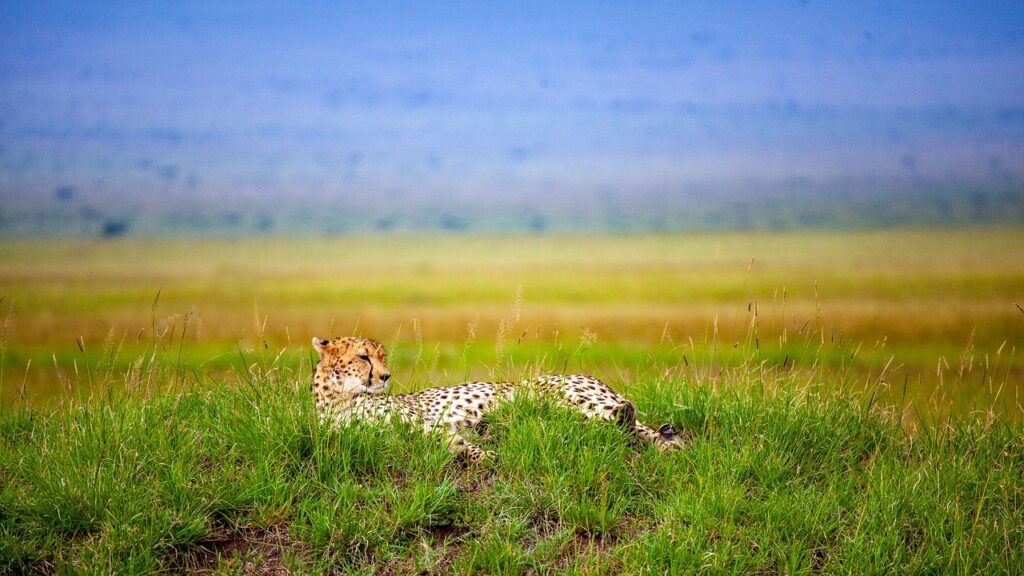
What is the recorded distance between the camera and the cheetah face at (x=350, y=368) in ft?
18.6

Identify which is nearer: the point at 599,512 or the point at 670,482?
the point at 599,512

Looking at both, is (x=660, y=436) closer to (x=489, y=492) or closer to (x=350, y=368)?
(x=489, y=492)

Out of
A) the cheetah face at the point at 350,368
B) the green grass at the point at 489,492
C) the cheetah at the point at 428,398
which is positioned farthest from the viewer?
the cheetah face at the point at 350,368

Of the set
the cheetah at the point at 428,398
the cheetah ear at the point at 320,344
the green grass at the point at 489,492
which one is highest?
the cheetah ear at the point at 320,344

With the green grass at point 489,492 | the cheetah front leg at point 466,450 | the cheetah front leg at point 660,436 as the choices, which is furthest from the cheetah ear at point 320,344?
the cheetah front leg at point 660,436

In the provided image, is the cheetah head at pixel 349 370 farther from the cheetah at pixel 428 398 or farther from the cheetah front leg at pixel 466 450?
the cheetah front leg at pixel 466 450

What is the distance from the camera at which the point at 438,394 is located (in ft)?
19.4

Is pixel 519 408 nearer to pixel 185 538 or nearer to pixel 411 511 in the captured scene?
pixel 411 511

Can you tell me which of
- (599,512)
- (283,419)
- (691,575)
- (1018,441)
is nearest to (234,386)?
(283,419)

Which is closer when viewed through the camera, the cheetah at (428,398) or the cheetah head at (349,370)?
the cheetah at (428,398)

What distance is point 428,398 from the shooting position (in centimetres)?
588

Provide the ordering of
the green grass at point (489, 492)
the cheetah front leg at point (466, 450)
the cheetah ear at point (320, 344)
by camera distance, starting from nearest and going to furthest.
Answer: the green grass at point (489, 492) → the cheetah front leg at point (466, 450) → the cheetah ear at point (320, 344)

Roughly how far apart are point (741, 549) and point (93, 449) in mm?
3807

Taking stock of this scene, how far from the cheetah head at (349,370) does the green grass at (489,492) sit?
17 centimetres
